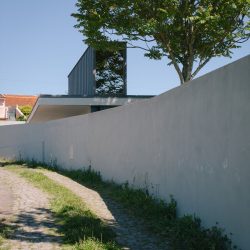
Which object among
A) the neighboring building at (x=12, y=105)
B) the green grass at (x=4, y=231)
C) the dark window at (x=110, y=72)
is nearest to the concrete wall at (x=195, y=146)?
the green grass at (x=4, y=231)

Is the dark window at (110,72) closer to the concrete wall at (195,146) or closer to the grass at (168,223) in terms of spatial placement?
the concrete wall at (195,146)

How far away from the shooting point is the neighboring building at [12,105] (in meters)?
63.2

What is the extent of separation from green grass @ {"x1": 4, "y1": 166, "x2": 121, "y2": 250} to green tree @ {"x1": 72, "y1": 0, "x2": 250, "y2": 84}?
9208mm

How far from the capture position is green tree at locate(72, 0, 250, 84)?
16312 millimetres

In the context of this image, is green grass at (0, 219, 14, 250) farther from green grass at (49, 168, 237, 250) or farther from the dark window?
the dark window

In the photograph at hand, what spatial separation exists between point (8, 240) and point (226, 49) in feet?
49.5

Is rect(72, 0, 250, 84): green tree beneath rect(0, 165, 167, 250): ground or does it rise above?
above

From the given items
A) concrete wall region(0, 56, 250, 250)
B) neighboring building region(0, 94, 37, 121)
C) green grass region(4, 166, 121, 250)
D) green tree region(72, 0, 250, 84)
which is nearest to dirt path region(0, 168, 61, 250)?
green grass region(4, 166, 121, 250)

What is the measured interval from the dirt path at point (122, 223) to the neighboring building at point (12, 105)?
54.6 m

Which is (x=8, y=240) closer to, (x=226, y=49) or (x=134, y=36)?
(x=134, y=36)

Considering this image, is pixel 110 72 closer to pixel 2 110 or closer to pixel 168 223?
pixel 168 223

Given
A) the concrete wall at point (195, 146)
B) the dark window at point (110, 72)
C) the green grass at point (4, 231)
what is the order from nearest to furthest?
the concrete wall at point (195, 146) → the green grass at point (4, 231) → the dark window at point (110, 72)

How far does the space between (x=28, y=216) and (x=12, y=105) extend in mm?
65740

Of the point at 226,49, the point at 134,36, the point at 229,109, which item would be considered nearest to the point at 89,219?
the point at 229,109
